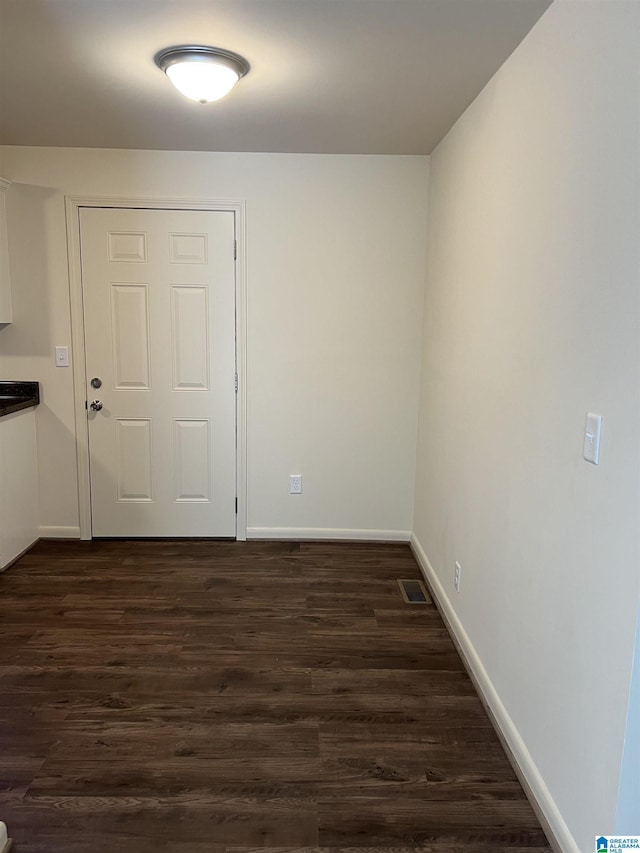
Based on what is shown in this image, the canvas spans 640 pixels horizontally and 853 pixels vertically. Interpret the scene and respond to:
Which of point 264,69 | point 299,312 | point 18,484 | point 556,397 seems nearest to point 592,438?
point 556,397

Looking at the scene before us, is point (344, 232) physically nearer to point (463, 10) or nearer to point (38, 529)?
point (463, 10)

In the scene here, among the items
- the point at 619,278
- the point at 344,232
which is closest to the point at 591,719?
the point at 619,278

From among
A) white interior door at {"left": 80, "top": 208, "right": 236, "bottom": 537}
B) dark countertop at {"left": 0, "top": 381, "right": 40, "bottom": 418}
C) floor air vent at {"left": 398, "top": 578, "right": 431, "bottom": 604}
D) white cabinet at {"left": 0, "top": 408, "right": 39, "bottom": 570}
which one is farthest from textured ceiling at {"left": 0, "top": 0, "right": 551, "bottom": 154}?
floor air vent at {"left": 398, "top": 578, "right": 431, "bottom": 604}

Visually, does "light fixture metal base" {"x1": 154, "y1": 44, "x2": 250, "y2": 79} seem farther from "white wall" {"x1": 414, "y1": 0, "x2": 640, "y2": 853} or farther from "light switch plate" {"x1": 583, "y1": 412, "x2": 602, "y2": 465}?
"light switch plate" {"x1": 583, "y1": 412, "x2": 602, "y2": 465}

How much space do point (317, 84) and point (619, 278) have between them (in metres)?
1.66

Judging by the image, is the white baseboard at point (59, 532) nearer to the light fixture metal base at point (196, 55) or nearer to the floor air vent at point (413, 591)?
the floor air vent at point (413, 591)

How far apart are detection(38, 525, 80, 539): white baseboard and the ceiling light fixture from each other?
2.70 meters

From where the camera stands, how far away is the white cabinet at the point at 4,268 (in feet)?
11.3

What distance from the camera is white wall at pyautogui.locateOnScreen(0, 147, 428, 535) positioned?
3.53 m

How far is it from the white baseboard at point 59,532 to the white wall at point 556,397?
2466mm

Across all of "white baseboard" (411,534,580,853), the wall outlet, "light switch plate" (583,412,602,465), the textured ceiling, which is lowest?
"white baseboard" (411,534,580,853)

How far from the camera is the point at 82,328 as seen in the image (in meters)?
3.66

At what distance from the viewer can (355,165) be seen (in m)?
3.55

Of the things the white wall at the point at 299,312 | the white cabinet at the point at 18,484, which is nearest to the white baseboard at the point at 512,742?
the white wall at the point at 299,312
